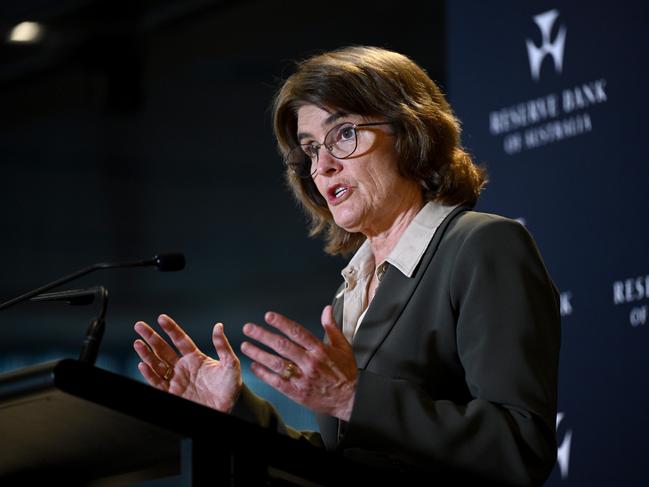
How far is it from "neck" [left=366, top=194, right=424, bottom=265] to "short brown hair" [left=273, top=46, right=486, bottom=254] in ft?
→ 0.12

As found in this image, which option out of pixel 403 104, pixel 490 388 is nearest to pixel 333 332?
pixel 490 388

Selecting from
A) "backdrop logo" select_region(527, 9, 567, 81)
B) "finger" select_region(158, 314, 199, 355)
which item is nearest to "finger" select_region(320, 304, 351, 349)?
"finger" select_region(158, 314, 199, 355)

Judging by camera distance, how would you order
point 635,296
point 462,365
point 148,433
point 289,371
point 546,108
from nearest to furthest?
point 148,433, point 289,371, point 462,365, point 635,296, point 546,108

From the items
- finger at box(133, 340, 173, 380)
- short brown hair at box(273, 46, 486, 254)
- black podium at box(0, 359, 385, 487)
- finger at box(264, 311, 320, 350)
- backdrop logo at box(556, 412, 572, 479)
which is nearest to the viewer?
black podium at box(0, 359, 385, 487)

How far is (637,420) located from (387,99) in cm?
116

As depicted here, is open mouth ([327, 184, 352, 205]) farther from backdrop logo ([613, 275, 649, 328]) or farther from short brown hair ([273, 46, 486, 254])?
backdrop logo ([613, 275, 649, 328])

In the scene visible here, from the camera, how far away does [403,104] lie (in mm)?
1983

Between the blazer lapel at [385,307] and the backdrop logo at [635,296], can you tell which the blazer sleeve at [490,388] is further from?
the backdrop logo at [635,296]

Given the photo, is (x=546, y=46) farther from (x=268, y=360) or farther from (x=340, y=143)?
(x=268, y=360)

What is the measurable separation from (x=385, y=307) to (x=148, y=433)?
624 millimetres

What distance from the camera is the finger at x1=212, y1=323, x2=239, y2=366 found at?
5.49 feet

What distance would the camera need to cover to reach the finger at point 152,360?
5.82 feet

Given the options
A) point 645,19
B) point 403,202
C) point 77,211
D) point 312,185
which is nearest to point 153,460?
point 403,202

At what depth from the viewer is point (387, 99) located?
1973mm
